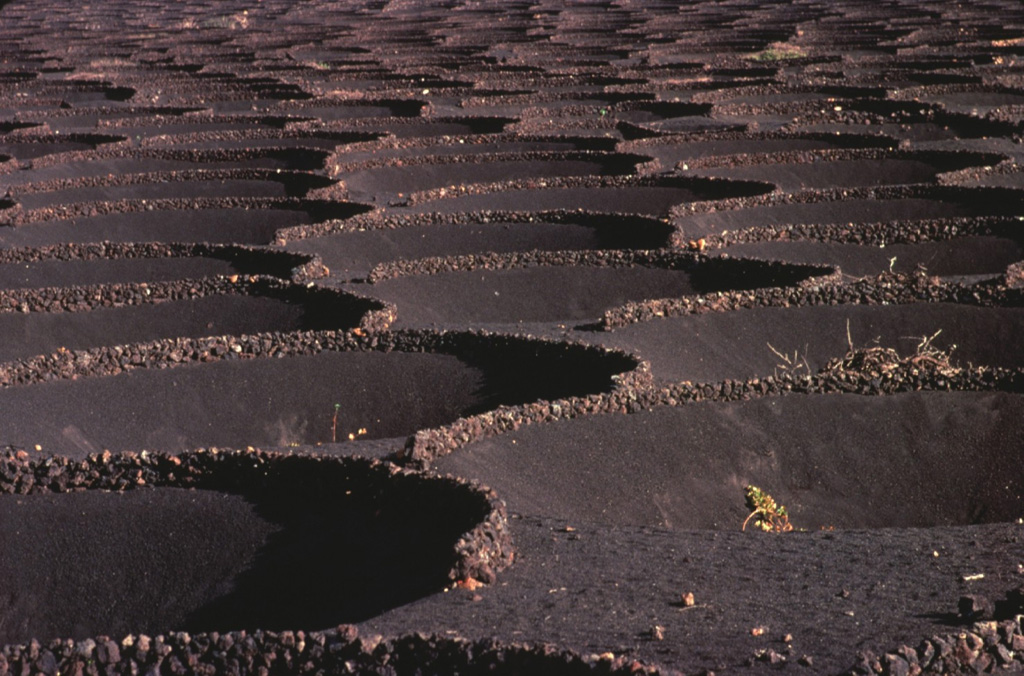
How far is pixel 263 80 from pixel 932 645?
23188 millimetres

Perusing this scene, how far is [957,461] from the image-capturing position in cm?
809

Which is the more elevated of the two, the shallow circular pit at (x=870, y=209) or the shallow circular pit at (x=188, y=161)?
the shallow circular pit at (x=188, y=161)

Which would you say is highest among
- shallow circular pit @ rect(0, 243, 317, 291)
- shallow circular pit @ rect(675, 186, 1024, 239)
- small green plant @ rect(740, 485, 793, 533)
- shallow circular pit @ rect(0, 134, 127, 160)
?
shallow circular pit @ rect(0, 134, 127, 160)

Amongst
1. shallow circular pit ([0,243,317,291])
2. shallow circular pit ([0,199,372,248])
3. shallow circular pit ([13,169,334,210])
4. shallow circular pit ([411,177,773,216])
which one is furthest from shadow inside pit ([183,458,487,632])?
shallow circular pit ([13,169,334,210])

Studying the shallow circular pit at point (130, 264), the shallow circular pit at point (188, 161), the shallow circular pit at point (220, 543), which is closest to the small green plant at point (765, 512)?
the shallow circular pit at point (220, 543)

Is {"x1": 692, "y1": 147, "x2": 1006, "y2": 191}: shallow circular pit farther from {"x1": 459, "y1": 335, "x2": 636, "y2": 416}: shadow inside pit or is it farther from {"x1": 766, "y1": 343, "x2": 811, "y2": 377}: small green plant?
{"x1": 459, "y1": 335, "x2": 636, "y2": 416}: shadow inside pit

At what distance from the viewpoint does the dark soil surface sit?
5.34 meters

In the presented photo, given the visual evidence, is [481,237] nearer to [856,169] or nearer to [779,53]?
[856,169]

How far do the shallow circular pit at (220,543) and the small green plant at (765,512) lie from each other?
6.39 feet

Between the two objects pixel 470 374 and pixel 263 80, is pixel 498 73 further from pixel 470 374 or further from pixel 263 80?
pixel 470 374

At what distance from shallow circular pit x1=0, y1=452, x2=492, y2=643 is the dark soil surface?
0.06 ft

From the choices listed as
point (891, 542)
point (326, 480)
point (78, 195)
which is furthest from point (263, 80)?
point (891, 542)

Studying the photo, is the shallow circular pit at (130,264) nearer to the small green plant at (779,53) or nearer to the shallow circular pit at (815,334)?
the shallow circular pit at (815,334)

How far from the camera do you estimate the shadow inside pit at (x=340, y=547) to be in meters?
6.09
